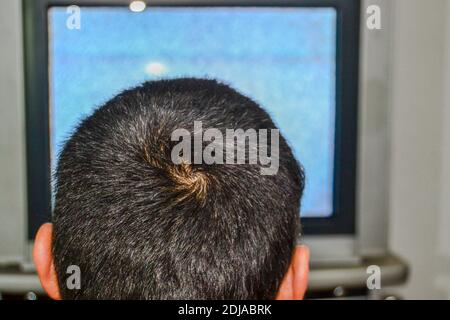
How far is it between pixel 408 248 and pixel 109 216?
58 centimetres

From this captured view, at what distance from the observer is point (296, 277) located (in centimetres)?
63

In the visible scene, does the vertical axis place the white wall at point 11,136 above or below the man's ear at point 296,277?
above

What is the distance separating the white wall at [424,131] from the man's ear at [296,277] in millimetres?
354

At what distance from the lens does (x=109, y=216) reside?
2.02ft

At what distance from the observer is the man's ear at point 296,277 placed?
627 millimetres

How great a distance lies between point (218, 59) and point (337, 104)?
22 cm

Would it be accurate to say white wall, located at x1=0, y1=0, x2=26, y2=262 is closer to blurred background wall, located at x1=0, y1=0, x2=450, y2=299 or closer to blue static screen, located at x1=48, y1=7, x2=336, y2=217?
blue static screen, located at x1=48, y1=7, x2=336, y2=217

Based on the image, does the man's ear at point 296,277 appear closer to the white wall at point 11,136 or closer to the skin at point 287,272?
the skin at point 287,272

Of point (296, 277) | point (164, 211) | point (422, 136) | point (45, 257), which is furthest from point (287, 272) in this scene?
point (422, 136)

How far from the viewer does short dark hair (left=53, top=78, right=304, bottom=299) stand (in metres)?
0.60

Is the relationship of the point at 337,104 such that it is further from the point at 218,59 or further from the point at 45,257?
the point at 45,257

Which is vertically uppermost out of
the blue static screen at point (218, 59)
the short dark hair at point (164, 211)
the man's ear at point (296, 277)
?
the blue static screen at point (218, 59)

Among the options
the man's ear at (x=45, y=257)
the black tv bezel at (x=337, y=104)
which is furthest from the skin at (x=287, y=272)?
the black tv bezel at (x=337, y=104)
